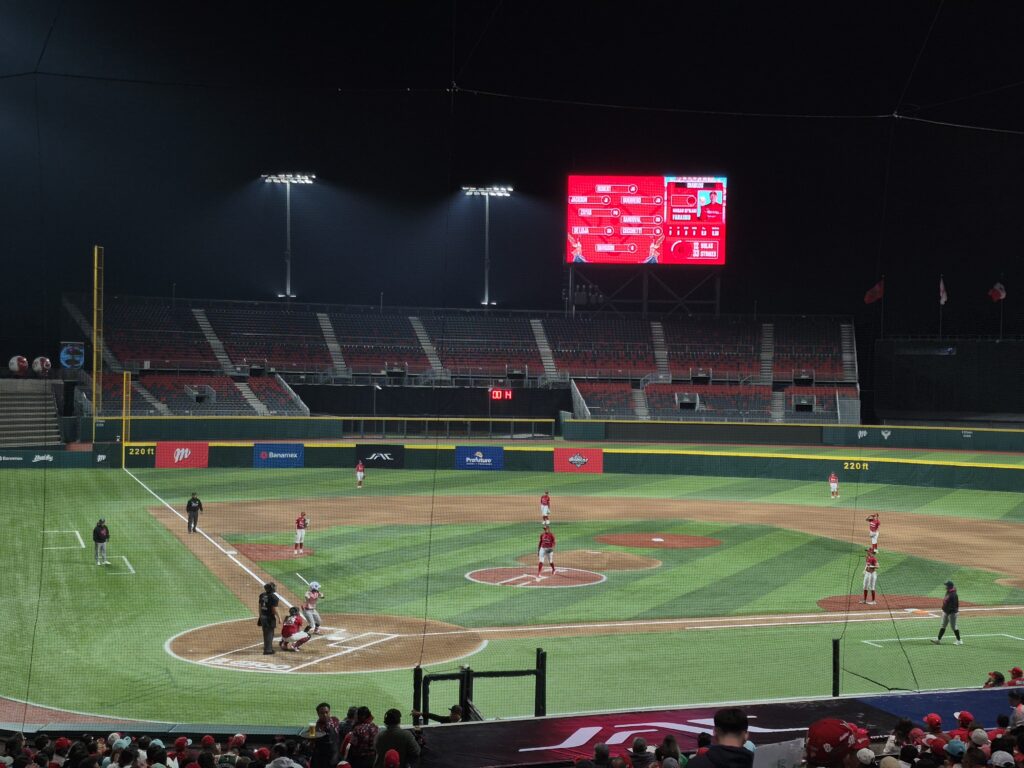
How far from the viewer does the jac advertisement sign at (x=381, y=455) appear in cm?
4875

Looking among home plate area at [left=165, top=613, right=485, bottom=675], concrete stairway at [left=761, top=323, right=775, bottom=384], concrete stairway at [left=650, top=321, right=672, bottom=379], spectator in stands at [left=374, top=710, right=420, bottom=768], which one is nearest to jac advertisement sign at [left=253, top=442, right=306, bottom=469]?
concrete stairway at [left=650, top=321, right=672, bottom=379]

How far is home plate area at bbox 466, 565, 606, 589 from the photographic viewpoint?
24188mm

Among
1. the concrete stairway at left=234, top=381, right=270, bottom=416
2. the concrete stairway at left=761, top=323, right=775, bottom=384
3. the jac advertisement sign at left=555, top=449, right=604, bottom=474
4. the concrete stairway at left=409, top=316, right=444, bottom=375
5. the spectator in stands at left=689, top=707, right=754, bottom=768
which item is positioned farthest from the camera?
the concrete stairway at left=761, top=323, right=775, bottom=384

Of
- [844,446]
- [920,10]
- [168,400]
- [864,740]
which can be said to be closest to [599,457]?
[844,446]

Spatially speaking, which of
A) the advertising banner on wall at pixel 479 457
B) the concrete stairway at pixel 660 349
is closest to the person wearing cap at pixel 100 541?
the advertising banner on wall at pixel 479 457

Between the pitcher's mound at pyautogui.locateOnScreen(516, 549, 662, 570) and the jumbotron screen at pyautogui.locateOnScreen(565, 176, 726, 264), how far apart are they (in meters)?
34.7

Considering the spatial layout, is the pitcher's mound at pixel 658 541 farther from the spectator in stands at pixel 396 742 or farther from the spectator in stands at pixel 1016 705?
the spectator in stands at pixel 396 742

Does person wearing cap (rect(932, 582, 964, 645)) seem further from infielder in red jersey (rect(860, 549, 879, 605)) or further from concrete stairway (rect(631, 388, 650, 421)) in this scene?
concrete stairway (rect(631, 388, 650, 421))

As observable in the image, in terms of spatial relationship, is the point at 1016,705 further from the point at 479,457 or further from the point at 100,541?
the point at 479,457

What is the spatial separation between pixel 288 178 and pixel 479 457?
21.0 metres

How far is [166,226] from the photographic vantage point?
5562 centimetres

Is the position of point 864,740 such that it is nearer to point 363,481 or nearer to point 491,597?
point 491,597

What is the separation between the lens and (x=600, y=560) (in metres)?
27.4

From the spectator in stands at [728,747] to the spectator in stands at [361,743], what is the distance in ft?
14.6
